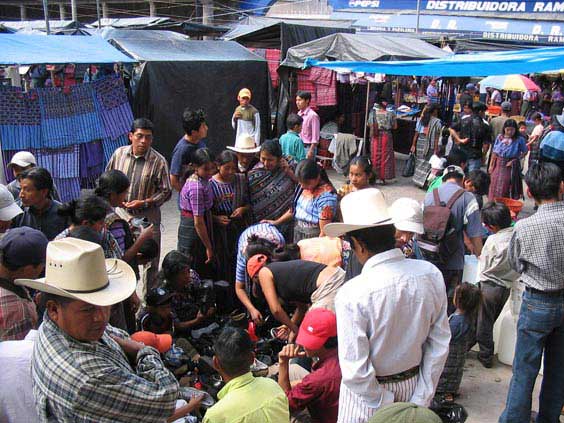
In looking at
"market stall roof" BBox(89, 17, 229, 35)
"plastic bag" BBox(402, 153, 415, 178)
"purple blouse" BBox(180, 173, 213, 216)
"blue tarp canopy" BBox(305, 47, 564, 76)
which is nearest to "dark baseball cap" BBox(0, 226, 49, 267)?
"purple blouse" BBox(180, 173, 213, 216)

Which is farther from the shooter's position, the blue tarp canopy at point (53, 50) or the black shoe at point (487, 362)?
the blue tarp canopy at point (53, 50)

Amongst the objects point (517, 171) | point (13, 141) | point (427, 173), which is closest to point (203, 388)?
point (13, 141)

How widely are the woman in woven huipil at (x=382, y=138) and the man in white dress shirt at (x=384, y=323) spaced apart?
27.5ft

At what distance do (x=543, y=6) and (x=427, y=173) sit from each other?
15254 mm

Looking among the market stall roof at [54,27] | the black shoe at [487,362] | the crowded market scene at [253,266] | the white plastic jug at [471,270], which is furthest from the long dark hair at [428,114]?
the market stall roof at [54,27]

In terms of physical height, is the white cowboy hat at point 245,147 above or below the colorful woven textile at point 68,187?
above

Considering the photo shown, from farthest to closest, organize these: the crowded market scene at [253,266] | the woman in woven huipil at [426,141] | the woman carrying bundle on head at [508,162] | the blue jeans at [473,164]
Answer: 1. the woman in woven huipil at [426,141]
2. the blue jeans at [473,164]
3. the woman carrying bundle on head at [508,162]
4. the crowded market scene at [253,266]

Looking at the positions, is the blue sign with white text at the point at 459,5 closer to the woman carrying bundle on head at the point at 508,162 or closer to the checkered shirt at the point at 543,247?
the woman carrying bundle on head at the point at 508,162

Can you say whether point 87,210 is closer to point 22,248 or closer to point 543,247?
point 22,248

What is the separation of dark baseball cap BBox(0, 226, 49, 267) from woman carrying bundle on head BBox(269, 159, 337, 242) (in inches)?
95.5

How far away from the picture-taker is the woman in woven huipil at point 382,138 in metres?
10.6

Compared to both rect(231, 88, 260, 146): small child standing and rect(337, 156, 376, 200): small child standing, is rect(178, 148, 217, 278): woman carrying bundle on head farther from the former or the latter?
rect(231, 88, 260, 146): small child standing

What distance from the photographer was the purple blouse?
4.63m

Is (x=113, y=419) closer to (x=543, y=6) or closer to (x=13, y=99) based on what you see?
(x=13, y=99)
